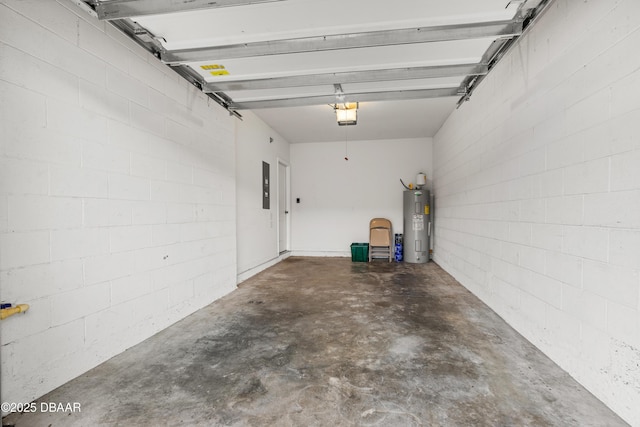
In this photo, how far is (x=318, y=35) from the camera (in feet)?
7.44

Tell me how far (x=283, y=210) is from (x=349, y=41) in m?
4.45

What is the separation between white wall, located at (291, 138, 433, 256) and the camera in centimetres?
640

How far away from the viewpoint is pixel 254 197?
4785 mm

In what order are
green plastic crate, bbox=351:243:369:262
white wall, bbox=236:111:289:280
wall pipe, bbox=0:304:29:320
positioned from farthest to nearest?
green plastic crate, bbox=351:243:369:262, white wall, bbox=236:111:289:280, wall pipe, bbox=0:304:29:320

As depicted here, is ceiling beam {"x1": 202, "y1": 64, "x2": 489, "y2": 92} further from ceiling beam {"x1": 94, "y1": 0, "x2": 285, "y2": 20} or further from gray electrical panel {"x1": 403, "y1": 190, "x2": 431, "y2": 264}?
gray electrical panel {"x1": 403, "y1": 190, "x2": 431, "y2": 264}

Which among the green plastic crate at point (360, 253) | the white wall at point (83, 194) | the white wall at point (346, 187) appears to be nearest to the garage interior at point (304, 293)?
the white wall at point (83, 194)

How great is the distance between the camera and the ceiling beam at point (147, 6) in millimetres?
1813

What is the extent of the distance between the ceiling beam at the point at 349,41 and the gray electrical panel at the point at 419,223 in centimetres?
382

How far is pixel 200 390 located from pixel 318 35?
2.60 metres

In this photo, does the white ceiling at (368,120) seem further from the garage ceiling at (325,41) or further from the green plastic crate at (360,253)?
the green plastic crate at (360,253)

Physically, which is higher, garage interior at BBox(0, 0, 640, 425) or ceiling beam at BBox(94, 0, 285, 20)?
ceiling beam at BBox(94, 0, 285, 20)

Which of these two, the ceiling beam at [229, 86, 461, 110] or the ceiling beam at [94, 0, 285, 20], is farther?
the ceiling beam at [229, 86, 461, 110]

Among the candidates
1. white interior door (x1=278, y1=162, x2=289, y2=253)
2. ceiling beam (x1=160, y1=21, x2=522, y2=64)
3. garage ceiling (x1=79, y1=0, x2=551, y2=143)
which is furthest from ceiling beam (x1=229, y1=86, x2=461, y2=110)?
white interior door (x1=278, y1=162, x2=289, y2=253)

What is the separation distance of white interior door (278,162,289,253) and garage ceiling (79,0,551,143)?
2.70 m
